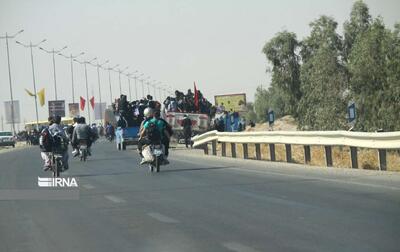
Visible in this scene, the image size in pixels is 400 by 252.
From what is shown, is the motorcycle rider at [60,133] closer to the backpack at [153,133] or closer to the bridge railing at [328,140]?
the backpack at [153,133]

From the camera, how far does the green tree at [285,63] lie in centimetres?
7812

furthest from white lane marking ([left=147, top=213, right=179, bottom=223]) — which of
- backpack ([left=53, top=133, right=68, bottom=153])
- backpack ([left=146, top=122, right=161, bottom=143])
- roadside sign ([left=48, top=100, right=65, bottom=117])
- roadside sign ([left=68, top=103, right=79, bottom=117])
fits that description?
roadside sign ([left=48, top=100, right=65, bottom=117])

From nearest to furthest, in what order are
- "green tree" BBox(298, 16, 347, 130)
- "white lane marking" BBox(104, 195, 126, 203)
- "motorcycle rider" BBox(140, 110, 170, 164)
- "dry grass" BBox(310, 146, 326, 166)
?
"white lane marking" BBox(104, 195, 126, 203) → "motorcycle rider" BBox(140, 110, 170, 164) → "dry grass" BBox(310, 146, 326, 166) → "green tree" BBox(298, 16, 347, 130)

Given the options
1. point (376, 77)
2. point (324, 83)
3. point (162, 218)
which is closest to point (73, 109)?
point (324, 83)

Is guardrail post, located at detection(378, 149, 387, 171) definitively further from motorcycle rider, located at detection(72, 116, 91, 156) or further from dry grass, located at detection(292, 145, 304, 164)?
motorcycle rider, located at detection(72, 116, 91, 156)

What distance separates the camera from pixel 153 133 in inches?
934

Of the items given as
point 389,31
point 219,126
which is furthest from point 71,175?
point 389,31

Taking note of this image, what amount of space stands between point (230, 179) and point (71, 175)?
6.30 meters

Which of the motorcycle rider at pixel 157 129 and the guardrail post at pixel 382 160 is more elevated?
the motorcycle rider at pixel 157 129

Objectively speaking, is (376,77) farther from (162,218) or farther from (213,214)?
(162,218)

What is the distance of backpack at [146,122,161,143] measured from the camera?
77.7 ft

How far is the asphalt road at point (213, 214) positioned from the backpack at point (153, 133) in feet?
7.54

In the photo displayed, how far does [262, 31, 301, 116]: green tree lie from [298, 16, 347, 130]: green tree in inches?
179

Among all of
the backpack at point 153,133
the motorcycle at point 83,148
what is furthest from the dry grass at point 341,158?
the motorcycle at point 83,148
